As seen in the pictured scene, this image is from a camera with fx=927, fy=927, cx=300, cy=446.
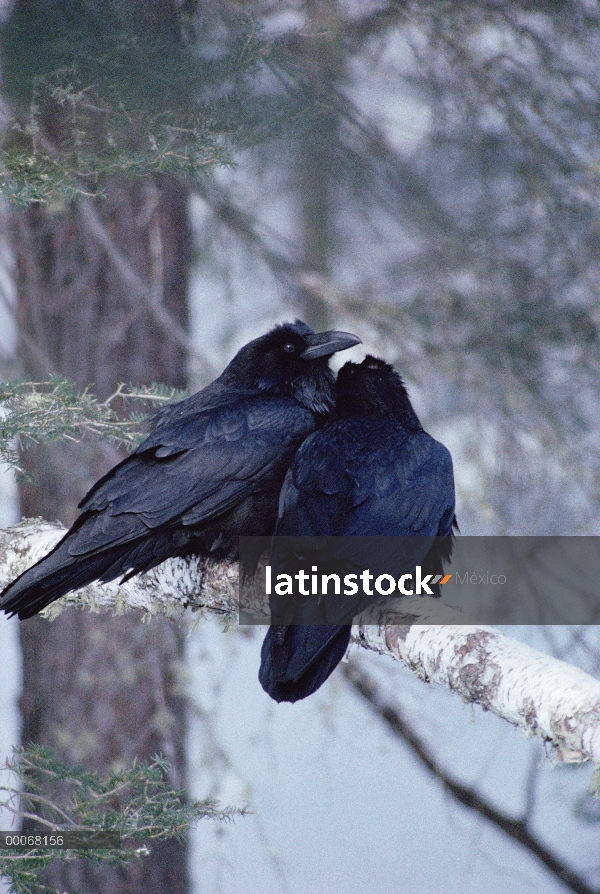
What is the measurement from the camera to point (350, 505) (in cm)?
264

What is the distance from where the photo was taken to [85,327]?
4.87 meters

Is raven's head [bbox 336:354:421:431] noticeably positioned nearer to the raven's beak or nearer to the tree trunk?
the raven's beak

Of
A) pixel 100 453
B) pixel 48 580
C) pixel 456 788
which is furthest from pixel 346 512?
pixel 456 788

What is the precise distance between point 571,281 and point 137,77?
2202 millimetres

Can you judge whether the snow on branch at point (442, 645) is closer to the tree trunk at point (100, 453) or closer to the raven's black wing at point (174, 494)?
the raven's black wing at point (174, 494)

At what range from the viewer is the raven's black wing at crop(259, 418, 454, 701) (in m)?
2.29

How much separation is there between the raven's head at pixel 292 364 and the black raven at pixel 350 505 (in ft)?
0.40

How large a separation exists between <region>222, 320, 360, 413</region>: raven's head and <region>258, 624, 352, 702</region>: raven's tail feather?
1.09 m

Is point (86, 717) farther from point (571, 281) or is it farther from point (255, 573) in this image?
point (571, 281)

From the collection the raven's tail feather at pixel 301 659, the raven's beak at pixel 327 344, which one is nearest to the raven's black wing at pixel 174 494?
the raven's beak at pixel 327 344

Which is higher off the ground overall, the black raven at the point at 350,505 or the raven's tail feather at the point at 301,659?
the black raven at the point at 350,505

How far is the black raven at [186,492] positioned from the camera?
2.53 meters

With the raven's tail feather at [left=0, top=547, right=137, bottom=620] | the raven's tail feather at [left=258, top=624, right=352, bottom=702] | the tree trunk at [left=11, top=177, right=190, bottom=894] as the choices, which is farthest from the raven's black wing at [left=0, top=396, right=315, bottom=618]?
the tree trunk at [left=11, top=177, right=190, bottom=894]

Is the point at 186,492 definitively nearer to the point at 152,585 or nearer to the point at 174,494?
the point at 174,494
